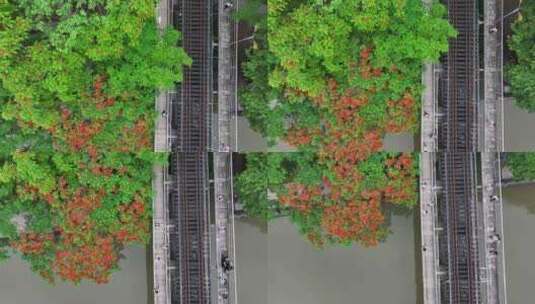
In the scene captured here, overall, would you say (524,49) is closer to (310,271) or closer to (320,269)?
(320,269)

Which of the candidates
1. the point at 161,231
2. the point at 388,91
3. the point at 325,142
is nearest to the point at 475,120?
the point at 388,91

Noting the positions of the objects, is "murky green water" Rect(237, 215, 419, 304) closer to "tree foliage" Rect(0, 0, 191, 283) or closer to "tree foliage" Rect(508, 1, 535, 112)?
"tree foliage" Rect(0, 0, 191, 283)

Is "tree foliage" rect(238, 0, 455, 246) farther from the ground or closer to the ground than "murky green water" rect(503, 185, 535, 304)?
farther from the ground

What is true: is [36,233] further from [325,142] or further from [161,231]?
[325,142]

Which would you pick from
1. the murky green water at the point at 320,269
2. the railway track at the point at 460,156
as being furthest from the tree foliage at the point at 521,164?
the murky green water at the point at 320,269

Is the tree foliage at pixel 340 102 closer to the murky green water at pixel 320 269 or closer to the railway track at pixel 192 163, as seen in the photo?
the murky green water at pixel 320 269

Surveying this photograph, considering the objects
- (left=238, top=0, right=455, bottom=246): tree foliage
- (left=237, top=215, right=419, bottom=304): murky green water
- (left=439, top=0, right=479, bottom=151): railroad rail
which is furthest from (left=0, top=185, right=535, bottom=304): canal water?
(left=439, top=0, right=479, bottom=151): railroad rail

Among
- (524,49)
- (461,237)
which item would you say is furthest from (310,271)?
(524,49)
